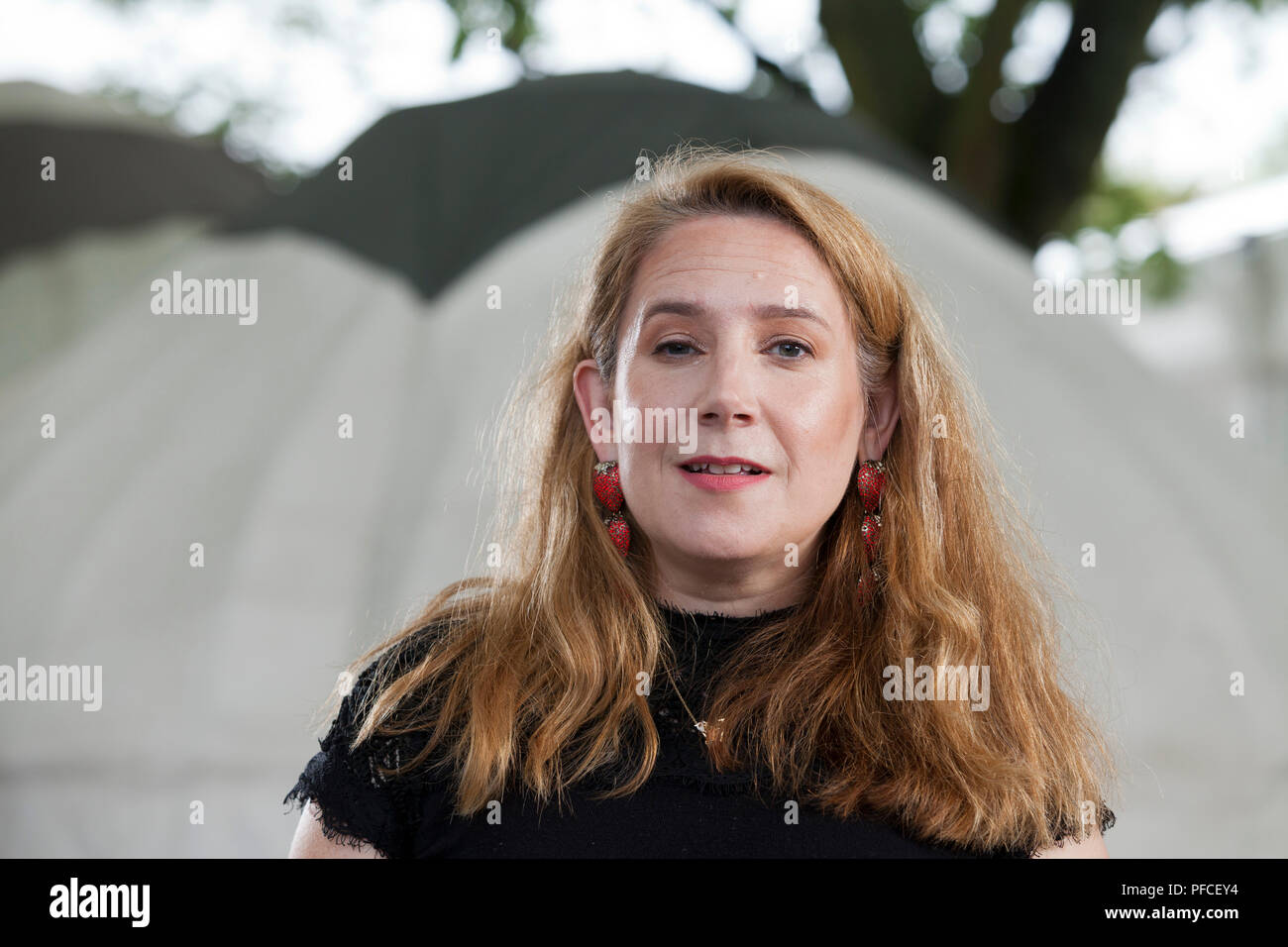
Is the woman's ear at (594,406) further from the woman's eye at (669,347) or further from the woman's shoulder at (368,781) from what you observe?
the woman's shoulder at (368,781)

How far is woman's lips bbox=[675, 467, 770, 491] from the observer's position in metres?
1.38

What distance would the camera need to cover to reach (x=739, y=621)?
1482 millimetres

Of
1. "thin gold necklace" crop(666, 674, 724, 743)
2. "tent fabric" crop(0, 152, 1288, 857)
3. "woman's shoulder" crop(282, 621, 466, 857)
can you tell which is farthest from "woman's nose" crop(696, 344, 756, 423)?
"tent fabric" crop(0, 152, 1288, 857)

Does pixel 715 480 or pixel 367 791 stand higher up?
pixel 715 480

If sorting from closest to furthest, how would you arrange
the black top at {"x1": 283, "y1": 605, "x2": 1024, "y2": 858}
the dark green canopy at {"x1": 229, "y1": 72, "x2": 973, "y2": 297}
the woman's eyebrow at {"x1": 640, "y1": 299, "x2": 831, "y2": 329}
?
the black top at {"x1": 283, "y1": 605, "x2": 1024, "y2": 858}, the woman's eyebrow at {"x1": 640, "y1": 299, "x2": 831, "y2": 329}, the dark green canopy at {"x1": 229, "y1": 72, "x2": 973, "y2": 297}

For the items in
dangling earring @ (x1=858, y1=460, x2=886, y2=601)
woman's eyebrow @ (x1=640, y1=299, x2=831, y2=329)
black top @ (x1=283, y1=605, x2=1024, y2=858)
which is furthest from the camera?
dangling earring @ (x1=858, y1=460, x2=886, y2=601)

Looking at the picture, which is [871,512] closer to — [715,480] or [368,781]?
[715,480]

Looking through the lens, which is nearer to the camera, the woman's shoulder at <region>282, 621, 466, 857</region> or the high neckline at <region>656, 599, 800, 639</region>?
the woman's shoulder at <region>282, 621, 466, 857</region>

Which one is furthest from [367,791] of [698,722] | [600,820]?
[698,722]

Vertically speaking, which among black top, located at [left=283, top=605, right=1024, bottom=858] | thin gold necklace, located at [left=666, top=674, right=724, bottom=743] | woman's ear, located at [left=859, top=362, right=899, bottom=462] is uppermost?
woman's ear, located at [left=859, top=362, right=899, bottom=462]

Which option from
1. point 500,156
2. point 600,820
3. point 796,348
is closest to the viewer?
point 600,820

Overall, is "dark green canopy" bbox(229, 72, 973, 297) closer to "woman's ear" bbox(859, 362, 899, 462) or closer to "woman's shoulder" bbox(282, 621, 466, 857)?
"woman's ear" bbox(859, 362, 899, 462)

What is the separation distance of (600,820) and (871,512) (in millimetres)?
518

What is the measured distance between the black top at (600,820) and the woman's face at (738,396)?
21cm
